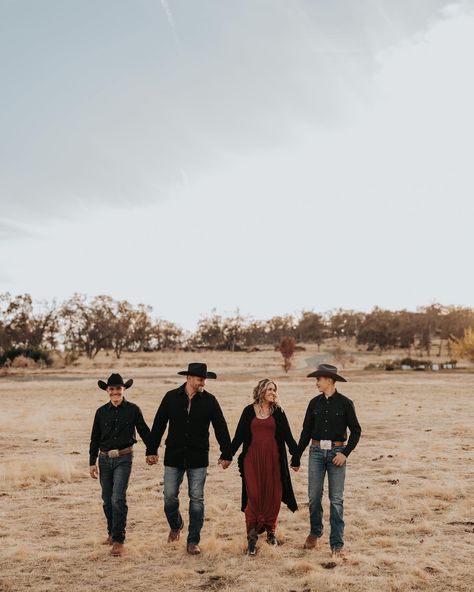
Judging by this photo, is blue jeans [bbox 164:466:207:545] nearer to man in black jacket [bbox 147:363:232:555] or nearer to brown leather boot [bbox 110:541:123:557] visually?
man in black jacket [bbox 147:363:232:555]

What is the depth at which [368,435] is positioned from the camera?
52.1 ft

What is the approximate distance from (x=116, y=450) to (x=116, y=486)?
0.39 metres

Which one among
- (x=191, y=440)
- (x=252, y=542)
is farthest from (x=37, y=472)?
(x=252, y=542)

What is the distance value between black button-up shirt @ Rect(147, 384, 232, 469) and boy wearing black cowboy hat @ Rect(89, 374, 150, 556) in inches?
10.1

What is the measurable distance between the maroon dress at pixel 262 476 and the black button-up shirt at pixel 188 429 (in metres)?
0.34

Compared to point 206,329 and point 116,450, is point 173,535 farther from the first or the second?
point 206,329

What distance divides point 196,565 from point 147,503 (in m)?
3.09

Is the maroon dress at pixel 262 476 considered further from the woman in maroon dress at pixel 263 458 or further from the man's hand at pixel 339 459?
the man's hand at pixel 339 459

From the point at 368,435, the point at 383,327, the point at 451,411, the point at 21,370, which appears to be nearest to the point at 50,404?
the point at 368,435

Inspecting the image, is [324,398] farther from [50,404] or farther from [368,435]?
[50,404]

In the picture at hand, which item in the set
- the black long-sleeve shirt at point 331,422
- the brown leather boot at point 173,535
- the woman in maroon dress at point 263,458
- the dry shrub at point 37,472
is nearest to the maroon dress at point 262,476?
the woman in maroon dress at point 263,458

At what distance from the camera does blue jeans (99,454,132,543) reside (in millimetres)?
6484

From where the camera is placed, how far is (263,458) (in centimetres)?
664

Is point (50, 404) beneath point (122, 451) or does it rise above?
beneath
